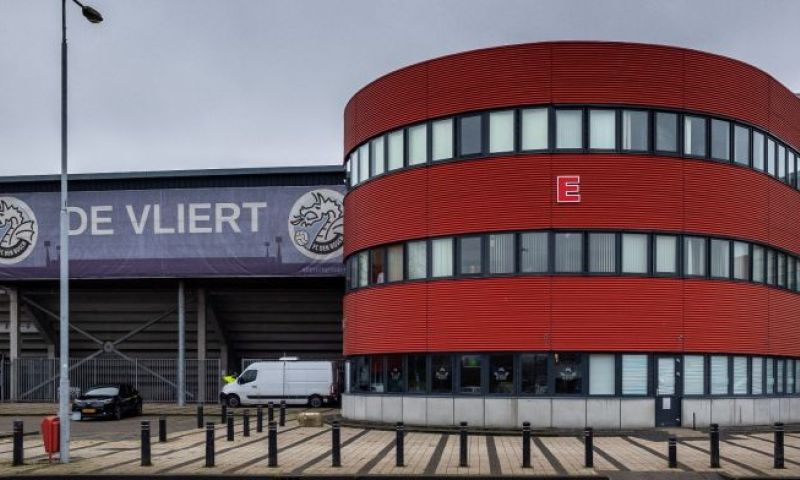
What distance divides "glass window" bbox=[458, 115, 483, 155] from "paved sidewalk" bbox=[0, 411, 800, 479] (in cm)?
924

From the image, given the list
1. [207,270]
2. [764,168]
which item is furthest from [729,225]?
[207,270]

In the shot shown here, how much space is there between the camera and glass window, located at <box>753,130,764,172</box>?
1304 inches

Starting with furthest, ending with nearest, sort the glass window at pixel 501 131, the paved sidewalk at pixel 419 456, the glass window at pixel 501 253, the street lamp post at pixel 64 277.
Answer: the glass window at pixel 501 131
the glass window at pixel 501 253
the street lamp post at pixel 64 277
the paved sidewalk at pixel 419 456

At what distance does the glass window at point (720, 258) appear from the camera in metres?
31.6

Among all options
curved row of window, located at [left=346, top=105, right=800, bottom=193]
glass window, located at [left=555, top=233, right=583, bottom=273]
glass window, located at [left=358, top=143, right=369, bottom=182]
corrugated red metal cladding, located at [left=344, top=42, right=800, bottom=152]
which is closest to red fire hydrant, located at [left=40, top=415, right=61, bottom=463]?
curved row of window, located at [left=346, top=105, right=800, bottom=193]

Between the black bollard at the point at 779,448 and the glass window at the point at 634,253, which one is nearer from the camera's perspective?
the black bollard at the point at 779,448

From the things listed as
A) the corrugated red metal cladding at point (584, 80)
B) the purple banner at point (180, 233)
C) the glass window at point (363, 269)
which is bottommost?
the glass window at point (363, 269)

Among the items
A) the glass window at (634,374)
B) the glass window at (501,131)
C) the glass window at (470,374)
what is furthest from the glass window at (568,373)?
the glass window at (501,131)

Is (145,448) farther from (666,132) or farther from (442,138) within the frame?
(666,132)

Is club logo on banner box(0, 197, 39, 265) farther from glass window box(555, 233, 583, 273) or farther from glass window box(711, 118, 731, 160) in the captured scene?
glass window box(711, 118, 731, 160)

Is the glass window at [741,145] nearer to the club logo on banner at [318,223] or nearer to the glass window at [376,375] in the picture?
the glass window at [376,375]

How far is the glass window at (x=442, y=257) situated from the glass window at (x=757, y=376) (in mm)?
10880

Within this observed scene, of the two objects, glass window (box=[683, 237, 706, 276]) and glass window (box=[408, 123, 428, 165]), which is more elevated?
glass window (box=[408, 123, 428, 165])

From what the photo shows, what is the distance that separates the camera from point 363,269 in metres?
35.9
